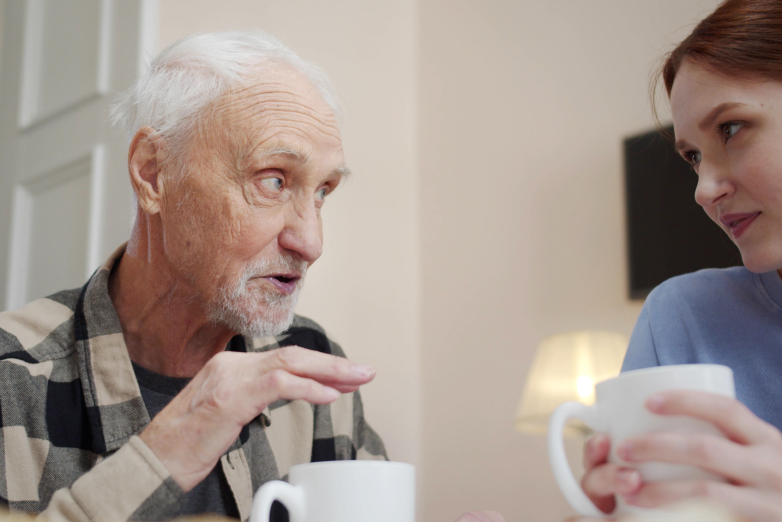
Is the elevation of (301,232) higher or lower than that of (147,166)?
lower

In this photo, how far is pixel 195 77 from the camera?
3.61ft

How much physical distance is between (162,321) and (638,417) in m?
0.83

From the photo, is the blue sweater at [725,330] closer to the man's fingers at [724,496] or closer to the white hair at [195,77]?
the man's fingers at [724,496]

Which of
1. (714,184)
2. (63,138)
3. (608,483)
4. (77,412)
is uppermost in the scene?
(63,138)

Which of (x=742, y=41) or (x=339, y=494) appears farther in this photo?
(x=742, y=41)

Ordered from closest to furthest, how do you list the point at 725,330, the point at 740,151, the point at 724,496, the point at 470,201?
the point at 724,496 → the point at 740,151 → the point at 725,330 → the point at 470,201

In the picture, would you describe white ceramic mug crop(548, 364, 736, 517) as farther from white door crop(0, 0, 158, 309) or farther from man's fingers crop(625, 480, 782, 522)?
white door crop(0, 0, 158, 309)

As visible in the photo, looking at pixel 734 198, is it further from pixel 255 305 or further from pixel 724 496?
pixel 255 305

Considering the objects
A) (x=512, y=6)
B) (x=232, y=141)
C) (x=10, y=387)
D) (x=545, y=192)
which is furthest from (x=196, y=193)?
(x=512, y=6)

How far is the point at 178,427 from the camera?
66cm

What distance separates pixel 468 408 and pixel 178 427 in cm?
129

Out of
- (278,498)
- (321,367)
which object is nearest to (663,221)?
(321,367)

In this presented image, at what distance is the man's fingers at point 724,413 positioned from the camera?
444 millimetres

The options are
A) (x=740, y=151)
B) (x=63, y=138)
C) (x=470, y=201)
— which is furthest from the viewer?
(x=470, y=201)
